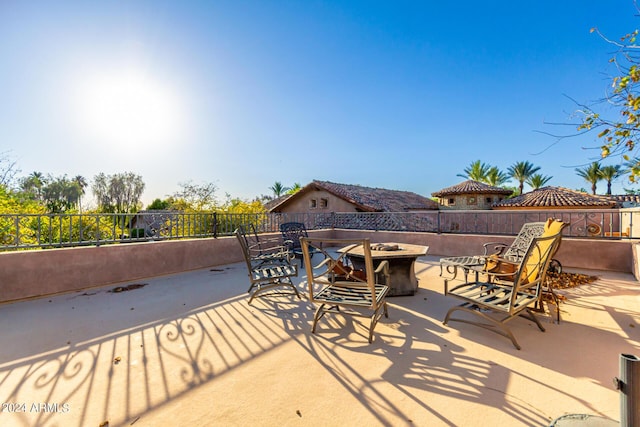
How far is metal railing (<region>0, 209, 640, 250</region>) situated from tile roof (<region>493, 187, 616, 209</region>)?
31.4 ft

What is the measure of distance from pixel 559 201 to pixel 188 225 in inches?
811

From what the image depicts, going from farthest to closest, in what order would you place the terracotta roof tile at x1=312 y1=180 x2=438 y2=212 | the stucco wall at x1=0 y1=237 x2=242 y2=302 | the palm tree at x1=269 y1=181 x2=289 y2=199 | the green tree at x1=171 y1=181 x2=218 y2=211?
1. the palm tree at x1=269 y1=181 x2=289 y2=199
2. the green tree at x1=171 y1=181 x2=218 y2=211
3. the terracotta roof tile at x1=312 y1=180 x2=438 y2=212
4. the stucco wall at x1=0 y1=237 x2=242 y2=302

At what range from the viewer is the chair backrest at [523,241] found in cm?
407

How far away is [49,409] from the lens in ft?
Result: 5.28

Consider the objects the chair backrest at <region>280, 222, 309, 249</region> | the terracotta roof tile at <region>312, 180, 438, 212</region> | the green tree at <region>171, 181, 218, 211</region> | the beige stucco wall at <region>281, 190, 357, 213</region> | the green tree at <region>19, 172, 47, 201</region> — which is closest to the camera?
the chair backrest at <region>280, 222, 309, 249</region>

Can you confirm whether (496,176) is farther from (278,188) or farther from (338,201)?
(278,188)

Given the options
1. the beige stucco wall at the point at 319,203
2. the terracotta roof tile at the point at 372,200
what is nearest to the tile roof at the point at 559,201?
the terracotta roof tile at the point at 372,200

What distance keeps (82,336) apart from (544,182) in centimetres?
4022

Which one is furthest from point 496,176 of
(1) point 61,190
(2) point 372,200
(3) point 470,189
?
(1) point 61,190

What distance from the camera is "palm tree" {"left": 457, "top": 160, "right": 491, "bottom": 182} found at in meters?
31.1

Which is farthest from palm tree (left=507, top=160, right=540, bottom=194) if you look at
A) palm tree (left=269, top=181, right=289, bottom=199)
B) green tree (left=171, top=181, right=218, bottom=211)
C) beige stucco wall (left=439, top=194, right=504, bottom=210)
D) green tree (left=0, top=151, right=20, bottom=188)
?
green tree (left=0, top=151, right=20, bottom=188)

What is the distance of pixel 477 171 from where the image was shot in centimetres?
3139

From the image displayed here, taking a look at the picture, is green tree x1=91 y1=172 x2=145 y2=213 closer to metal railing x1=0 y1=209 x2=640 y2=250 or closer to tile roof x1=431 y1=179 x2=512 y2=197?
metal railing x1=0 y1=209 x2=640 y2=250

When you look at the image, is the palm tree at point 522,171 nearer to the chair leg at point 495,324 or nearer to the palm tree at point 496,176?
the palm tree at point 496,176
